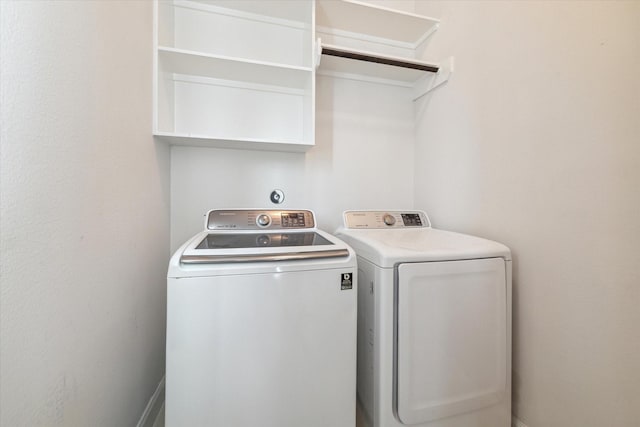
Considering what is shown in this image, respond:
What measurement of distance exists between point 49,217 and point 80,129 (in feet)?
0.96

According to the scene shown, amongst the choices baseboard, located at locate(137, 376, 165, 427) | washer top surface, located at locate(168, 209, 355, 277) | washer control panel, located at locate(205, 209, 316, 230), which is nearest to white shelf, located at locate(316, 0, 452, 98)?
washer control panel, located at locate(205, 209, 316, 230)

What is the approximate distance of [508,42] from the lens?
48.7 inches

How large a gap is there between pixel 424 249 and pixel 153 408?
5.20 ft

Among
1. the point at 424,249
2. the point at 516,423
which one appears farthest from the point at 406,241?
the point at 516,423

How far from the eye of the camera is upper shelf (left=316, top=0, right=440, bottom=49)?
5.34 feet

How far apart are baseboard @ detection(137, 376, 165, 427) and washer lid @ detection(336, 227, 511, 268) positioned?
1287mm

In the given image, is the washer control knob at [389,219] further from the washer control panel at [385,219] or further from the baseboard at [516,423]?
the baseboard at [516,423]

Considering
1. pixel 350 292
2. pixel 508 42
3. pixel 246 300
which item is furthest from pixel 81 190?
pixel 508 42

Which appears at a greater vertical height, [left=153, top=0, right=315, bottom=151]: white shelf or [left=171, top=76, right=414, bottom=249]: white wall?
[left=153, top=0, right=315, bottom=151]: white shelf

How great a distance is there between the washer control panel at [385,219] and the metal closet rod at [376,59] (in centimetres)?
99

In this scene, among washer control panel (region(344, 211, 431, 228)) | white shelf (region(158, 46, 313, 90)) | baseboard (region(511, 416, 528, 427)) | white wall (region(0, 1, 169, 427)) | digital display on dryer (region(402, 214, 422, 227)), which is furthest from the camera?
digital display on dryer (region(402, 214, 422, 227))

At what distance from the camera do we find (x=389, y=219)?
1.65m

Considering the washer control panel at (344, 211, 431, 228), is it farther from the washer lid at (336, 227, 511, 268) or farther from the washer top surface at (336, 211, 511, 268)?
the washer lid at (336, 227, 511, 268)

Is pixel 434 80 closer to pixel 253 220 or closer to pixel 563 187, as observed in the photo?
pixel 563 187
